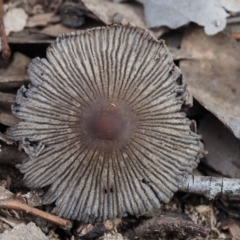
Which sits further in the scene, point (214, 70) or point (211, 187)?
point (214, 70)

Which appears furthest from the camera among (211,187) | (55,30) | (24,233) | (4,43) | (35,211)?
(55,30)

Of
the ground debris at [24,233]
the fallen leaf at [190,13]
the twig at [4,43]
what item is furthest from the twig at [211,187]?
the twig at [4,43]

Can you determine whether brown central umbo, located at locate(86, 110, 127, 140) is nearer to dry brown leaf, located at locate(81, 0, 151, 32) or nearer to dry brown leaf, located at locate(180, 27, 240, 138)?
dry brown leaf, located at locate(180, 27, 240, 138)

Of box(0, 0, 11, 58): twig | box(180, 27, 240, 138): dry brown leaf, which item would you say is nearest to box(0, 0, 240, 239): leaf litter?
box(180, 27, 240, 138): dry brown leaf

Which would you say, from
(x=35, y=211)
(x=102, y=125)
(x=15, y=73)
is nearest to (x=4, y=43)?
(x=15, y=73)

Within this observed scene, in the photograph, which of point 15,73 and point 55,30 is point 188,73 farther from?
point 15,73

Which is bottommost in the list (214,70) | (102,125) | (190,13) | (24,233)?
(24,233)

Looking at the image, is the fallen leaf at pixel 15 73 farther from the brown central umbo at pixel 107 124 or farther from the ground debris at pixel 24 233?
the ground debris at pixel 24 233
